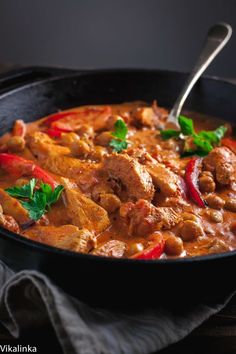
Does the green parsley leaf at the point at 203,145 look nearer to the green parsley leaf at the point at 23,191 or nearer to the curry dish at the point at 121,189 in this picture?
the curry dish at the point at 121,189

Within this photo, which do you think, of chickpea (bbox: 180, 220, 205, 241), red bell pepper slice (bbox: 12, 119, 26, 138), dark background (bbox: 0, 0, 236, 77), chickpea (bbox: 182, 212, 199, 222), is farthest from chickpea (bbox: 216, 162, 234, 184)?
dark background (bbox: 0, 0, 236, 77)

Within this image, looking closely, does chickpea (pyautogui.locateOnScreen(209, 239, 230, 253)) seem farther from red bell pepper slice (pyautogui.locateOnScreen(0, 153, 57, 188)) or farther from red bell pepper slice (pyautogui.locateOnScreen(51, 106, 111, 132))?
red bell pepper slice (pyautogui.locateOnScreen(51, 106, 111, 132))

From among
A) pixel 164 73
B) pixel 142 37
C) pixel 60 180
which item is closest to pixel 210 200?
pixel 60 180

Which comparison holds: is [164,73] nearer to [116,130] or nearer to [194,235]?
[116,130]

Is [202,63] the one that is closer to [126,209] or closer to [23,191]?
[126,209]

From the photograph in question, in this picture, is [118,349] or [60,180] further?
[60,180]

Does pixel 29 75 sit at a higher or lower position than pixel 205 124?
higher

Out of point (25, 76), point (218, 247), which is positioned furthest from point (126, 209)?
point (25, 76)
